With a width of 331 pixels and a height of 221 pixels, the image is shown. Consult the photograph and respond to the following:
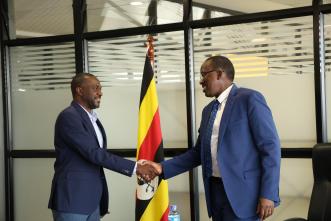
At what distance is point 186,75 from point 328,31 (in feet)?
3.72

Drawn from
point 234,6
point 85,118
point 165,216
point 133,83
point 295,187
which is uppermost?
point 234,6

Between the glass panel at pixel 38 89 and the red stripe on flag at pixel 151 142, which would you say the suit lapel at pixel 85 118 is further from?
the glass panel at pixel 38 89

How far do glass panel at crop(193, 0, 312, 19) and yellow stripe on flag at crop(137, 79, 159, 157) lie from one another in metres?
0.74

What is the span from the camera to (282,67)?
364cm

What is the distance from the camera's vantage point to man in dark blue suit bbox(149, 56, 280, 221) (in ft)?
8.26

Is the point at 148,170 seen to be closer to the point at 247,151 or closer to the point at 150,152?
the point at 150,152

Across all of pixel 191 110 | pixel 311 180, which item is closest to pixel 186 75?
pixel 191 110

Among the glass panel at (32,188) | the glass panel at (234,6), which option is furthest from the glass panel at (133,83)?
the glass panel at (32,188)

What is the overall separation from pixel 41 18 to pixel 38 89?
68 cm

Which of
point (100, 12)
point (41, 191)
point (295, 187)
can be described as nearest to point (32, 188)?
point (41, 191)

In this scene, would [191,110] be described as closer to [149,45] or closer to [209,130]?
[149,45]

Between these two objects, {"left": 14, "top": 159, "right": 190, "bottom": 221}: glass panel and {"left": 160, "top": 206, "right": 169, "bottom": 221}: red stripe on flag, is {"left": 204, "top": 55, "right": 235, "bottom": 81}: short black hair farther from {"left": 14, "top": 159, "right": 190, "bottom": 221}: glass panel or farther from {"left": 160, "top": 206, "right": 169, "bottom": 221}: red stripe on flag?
{"left": 14, "top": 159, "right": 190, "bottom": 221}: glass panel

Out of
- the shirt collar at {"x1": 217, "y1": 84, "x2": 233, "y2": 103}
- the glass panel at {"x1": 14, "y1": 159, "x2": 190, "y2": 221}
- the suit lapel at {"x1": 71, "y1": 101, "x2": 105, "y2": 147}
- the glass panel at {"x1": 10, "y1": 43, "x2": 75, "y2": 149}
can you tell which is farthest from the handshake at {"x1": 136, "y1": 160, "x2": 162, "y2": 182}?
the glass panel at {"x1": 10, "y1": 43, "x2": 75, "y2": 149}

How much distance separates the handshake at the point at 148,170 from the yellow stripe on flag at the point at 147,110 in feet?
1.27
